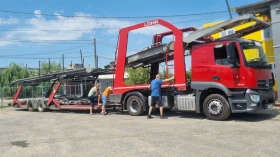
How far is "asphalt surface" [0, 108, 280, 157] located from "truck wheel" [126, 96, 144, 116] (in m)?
2.06

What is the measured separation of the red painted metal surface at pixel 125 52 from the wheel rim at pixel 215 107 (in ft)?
3.95

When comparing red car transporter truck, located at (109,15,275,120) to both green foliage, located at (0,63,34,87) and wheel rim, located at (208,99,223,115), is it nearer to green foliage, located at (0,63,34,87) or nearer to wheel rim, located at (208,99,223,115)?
wheel rim, located at (208,99,223,115)

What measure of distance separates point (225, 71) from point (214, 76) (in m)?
0.42

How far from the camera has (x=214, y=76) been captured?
10555 millimetres

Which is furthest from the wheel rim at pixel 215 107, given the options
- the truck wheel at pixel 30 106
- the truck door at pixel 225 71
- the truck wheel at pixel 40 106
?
the truck wheel at pixel 30 106

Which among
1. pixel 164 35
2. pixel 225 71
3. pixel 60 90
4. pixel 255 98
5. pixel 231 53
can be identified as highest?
pixel 164 35

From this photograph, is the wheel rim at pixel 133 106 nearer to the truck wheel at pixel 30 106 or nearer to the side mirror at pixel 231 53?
the side mirror at pixel 231 53

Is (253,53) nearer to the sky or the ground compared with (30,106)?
nearer to the sky

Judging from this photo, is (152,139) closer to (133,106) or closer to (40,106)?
(133,106)

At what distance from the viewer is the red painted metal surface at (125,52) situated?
11398mm

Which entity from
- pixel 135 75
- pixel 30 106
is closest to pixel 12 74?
pixel 30 106

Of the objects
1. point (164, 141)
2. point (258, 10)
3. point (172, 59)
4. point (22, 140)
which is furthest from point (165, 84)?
point (258, 10)

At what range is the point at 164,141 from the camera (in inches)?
290

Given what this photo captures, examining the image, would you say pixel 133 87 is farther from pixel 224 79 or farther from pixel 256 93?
pixel 256 93
